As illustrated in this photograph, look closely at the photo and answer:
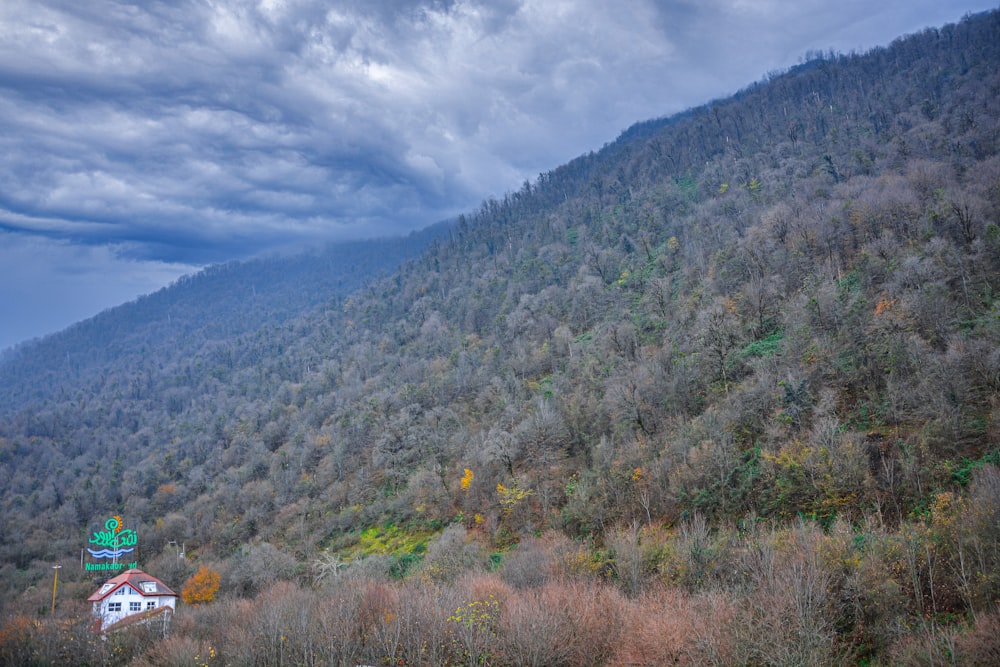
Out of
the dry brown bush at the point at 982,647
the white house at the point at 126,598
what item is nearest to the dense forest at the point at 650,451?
the dry brown bush at the point at 982,647

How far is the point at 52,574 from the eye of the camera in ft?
277

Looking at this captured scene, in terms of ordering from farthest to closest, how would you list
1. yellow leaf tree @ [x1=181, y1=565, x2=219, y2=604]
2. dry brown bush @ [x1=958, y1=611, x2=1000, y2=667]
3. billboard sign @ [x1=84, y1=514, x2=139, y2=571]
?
1. billboard sign @ [x1=84, y1=514, x2=139, y2=571]
2. yellow leaf tree @ [x1=181, y1=565, x2=219, y2=604]
3. dry brown bush @ [x1=958, y1=611, x2=1000, y2=667]

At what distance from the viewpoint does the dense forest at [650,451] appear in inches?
1030

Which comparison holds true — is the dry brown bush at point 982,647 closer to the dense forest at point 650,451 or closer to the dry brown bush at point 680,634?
the dense forest at point 650,451

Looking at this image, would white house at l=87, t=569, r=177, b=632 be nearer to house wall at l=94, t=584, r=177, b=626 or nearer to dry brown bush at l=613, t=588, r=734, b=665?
house wall at l=94, t=584, r=177, b=626

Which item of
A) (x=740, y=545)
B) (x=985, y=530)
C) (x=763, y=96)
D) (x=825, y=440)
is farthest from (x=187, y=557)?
(x=763, y=96)

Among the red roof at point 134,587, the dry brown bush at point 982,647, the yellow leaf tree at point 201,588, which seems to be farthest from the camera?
the yellow leaf tree at point 201,588

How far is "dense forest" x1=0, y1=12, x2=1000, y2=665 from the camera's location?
1030 inches

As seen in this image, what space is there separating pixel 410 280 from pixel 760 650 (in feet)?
594

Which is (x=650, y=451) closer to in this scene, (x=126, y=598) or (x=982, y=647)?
(x=982, y=647)

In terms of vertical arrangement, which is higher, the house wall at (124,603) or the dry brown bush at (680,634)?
the dry brown bush at (680,634)

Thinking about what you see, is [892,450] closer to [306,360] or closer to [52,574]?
[52,574]

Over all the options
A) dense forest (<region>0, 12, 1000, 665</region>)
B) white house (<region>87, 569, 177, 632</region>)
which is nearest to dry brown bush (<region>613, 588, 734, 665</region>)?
dense forest (<region>0, 12, 1000, 665</region>)

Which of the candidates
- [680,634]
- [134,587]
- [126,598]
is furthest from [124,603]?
[680,634]
